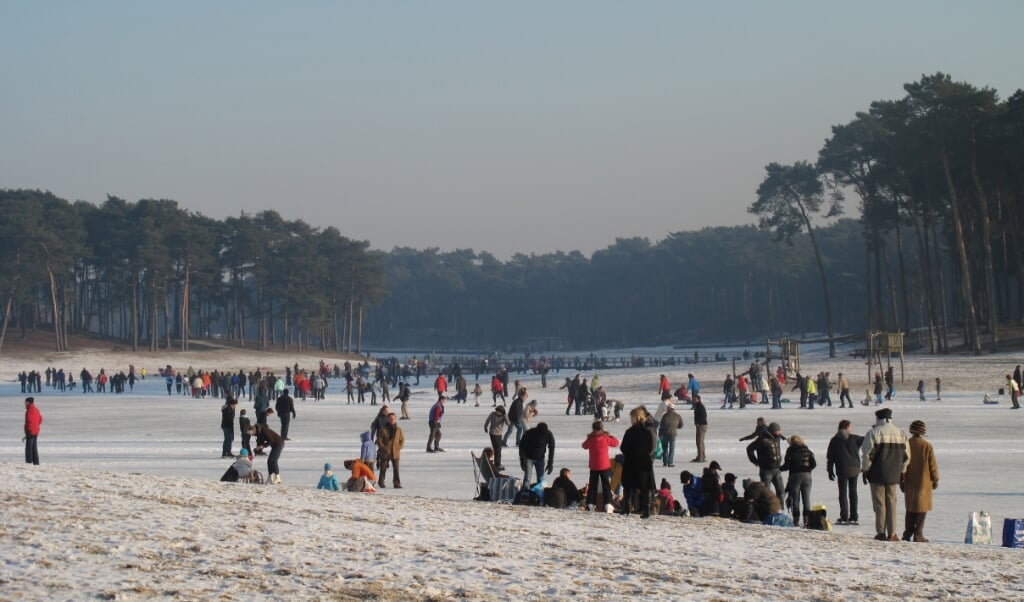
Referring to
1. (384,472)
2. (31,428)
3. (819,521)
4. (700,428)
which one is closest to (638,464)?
(819,521)

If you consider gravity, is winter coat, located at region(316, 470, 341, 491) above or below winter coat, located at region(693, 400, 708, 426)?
below

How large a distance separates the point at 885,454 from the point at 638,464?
291cm

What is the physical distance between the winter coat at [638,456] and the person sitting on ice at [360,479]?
4540 millimetres

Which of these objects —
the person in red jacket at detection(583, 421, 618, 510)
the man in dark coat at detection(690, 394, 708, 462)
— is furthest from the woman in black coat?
the man in dark coat at detection(690, 394, 708, 462)

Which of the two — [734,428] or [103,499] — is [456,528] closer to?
[103,499]

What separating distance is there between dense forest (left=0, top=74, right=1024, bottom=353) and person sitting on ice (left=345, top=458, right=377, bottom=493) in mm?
46138

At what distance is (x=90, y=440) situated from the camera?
29.8 m

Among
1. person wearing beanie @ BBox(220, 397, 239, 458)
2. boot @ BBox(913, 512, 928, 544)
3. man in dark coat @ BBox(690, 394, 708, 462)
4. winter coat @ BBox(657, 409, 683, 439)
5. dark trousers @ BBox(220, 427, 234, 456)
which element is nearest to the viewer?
boot @ BBox(913, 512, 928, 544)

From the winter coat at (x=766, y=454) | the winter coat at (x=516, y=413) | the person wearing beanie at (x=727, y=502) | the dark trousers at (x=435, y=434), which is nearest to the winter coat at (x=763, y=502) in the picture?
the person wearing beanie at (x=727, y=502)

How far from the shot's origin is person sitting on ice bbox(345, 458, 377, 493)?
57.3 feet

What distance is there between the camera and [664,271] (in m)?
164

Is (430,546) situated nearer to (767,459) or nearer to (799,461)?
(799,461)

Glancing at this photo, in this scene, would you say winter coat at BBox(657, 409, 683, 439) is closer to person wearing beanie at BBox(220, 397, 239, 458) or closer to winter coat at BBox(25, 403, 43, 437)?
person wearing beanie at BBox(220, 397, 239, 458)

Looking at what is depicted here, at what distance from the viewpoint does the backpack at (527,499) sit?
1602cm
